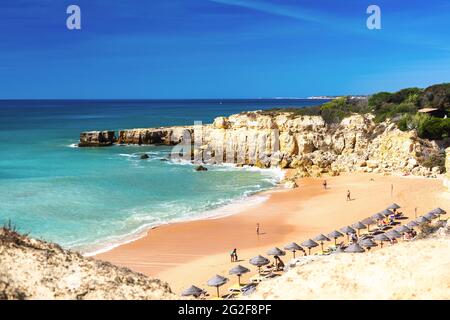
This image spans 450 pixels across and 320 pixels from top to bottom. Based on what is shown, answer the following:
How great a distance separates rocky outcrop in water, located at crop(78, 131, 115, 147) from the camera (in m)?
67.0

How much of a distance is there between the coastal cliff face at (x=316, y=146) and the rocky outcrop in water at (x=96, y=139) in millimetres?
17442

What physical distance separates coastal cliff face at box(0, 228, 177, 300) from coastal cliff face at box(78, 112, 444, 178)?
33418 millimetres

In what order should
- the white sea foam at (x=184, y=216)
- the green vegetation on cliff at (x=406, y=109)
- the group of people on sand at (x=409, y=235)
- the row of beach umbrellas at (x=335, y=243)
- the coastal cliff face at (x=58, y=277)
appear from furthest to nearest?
1. the green vegetation on cliff at (x=406, y=109)
2. the white sea foam at (x=184, y=216)
3. the group of people on sand at (x=409, y=235)
4. the row of beach umbrellas at (x=335, y=243)
5. the coastal cliff face at (x=58, y=277)

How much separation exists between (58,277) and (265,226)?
1908cm

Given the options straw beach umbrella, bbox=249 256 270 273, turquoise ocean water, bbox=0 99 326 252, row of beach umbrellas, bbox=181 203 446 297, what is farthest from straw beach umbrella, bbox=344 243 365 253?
turquoise ocean water, bbox=0 99 326 252

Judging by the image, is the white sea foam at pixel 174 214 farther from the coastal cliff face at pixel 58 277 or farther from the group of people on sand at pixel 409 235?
the coastal cliff face at pixel 58 277

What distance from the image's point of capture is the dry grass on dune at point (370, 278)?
789cm

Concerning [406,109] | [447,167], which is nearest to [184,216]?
[447,167]

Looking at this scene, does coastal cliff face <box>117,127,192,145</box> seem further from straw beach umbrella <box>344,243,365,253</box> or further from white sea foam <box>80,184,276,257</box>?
straw beach umbrella <box>344,243,365,253</box>

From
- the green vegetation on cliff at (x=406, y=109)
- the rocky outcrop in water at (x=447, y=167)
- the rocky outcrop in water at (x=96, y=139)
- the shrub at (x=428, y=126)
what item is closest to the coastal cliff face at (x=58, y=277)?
the rocky outcrop in water at (x=447, y=167)

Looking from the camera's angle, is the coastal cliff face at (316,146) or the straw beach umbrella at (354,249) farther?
the coastal cliff face at (316,146)

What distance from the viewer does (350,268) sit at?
895 cm
